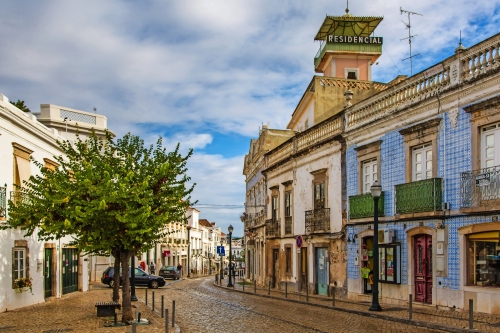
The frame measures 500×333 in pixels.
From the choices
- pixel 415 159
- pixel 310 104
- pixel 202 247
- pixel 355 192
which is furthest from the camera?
pixel 202 247

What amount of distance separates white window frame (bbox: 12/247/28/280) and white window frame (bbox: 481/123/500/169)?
51.6ft

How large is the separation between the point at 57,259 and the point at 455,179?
1780 cm

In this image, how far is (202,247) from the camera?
3679 inches

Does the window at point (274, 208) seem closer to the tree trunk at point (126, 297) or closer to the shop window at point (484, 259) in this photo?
the shop window at point (484, 259)

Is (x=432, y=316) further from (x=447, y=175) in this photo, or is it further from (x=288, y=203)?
(x=288, y=203)

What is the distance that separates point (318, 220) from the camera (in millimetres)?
26219

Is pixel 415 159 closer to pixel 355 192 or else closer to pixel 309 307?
pixel 355 192

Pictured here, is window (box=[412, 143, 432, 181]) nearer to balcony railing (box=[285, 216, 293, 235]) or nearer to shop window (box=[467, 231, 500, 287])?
shop window (box=[467, 231, 500, 287])

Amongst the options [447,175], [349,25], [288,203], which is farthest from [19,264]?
[349,25]

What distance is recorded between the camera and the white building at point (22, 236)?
2008 centimetres

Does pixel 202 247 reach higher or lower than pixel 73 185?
lower

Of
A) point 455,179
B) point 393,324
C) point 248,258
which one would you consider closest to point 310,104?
point 248,258

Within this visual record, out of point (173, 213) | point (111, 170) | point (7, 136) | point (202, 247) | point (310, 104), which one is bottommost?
point (202, 247)

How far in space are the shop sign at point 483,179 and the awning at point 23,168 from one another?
49.7 feet
